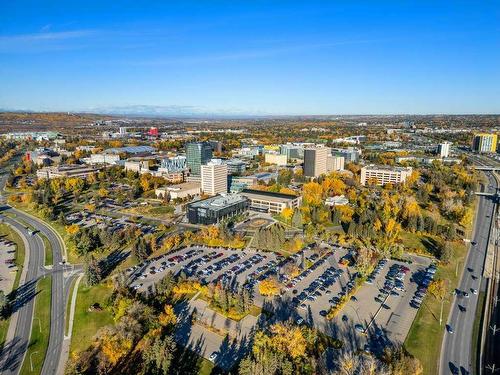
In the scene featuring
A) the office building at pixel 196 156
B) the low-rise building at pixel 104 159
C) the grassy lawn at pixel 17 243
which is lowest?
the grassy lawn at pixel 17 243

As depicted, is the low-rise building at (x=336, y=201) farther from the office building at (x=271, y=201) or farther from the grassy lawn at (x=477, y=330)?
the grassy lawn at (x=477, y=330)

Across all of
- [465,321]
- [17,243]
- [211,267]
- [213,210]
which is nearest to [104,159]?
[17,243]

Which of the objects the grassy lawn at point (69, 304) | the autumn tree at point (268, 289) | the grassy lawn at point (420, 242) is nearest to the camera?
the grassy lawn at point (69, 304)

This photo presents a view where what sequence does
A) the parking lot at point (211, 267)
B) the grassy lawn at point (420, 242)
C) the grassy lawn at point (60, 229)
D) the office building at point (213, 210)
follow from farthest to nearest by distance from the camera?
1. the office building at point (213, 210)
2. the grassy lawn at point (420, 242)
3. the grassy lawn at point (60, 229)
4. the parking lot at point (211, 267)

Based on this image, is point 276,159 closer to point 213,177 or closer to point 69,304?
point 213,177

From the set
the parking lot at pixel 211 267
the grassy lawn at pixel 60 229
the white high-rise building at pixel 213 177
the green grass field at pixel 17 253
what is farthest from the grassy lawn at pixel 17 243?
the white high-rise building at pixel 213 177

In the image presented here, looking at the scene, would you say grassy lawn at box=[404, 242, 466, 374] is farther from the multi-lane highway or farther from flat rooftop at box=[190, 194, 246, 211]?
flat rooftop at box=[190, 194, 246, 211]

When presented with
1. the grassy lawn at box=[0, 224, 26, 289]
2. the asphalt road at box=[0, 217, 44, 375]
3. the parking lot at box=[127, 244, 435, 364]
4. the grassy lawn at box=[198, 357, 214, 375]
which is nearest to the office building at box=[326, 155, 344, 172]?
the parking lot at box=[127, 244, 435, 364]
